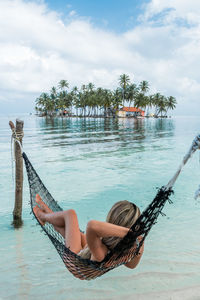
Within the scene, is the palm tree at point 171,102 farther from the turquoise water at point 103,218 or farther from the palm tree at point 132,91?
the turquoise water at point 103,218

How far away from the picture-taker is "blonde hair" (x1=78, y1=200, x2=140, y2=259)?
1.59m

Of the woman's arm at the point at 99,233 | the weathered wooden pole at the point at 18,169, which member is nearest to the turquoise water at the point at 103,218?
the weathered wooden pole at the point at 18,169

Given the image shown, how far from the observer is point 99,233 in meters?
1.47

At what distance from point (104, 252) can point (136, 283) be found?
1.03 meters

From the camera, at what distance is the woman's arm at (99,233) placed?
1.45 m

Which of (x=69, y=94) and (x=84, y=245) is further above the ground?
(x=69, y=94)

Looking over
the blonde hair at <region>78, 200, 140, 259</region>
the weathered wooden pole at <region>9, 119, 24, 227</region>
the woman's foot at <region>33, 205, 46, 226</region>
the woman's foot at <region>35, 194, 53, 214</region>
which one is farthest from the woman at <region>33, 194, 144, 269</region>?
the weathered wooden pole at <region>9, 119, 24, 227</region>

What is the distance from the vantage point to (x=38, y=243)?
3.30m

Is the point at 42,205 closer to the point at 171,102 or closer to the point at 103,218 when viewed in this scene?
the point at 103,218

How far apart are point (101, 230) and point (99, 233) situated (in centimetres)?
3

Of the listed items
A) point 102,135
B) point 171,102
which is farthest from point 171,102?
point 102,135

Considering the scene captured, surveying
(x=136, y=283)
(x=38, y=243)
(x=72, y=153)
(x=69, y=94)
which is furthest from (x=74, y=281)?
(x=69, y=94)

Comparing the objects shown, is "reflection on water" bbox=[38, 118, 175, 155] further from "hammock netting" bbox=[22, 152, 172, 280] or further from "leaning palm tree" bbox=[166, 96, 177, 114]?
"leaning palm tree" bbox=[166, 96, 177, 114]

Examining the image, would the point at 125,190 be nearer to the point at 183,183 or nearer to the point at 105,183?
the point at 105,183
